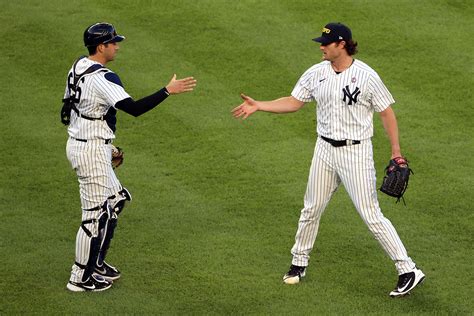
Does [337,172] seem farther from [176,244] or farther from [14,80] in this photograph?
[14,80]

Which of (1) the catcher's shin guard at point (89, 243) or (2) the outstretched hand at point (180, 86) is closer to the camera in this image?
(2) the outstretched hand at point (180, 86)

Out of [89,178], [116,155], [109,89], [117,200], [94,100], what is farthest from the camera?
[116,155]

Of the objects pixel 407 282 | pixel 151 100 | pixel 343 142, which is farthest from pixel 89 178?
pixel 407 282

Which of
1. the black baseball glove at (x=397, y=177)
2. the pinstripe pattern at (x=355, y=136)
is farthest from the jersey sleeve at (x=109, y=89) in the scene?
the black baseball glove at (x=397, y=177)

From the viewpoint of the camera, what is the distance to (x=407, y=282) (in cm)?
848

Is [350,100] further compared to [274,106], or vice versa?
[274,106]

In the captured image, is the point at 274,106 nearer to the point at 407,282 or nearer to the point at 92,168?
the point at 92,168

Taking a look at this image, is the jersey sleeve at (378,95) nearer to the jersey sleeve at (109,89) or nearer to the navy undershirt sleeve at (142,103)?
the navy undershirt sleeve at (142,103)

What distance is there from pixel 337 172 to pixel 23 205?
3.30 m

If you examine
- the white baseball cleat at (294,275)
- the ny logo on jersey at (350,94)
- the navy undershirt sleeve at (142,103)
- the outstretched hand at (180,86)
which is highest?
the ny logo on jersey at (350,94)

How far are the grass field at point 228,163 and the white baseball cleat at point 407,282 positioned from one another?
0.10 metres

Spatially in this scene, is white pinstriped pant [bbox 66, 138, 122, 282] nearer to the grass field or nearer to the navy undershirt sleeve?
the grass field

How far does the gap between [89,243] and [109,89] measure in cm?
122

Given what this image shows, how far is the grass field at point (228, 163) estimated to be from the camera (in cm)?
871
